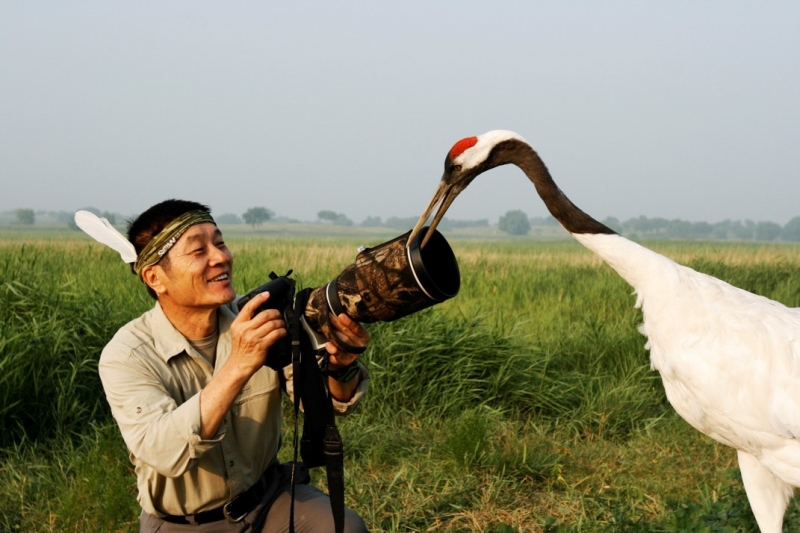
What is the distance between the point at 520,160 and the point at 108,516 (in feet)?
8.14

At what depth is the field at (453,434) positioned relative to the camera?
3879mm

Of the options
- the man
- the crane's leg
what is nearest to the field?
the crane's leg

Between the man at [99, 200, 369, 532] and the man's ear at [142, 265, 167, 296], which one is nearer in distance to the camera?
the man at [99, 200, 369, 532]

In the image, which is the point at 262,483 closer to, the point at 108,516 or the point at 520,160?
the point at 108,516

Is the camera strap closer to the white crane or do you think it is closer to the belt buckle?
the belt buckle

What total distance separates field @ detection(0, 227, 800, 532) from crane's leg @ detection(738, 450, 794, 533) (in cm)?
15

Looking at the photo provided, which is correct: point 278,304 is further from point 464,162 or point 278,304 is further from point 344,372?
point 464,162

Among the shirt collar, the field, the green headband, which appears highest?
the green headband

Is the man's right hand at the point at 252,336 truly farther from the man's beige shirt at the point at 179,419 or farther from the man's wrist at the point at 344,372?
the man's wrist at the point at 344,372

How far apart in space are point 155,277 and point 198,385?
1.30 ft

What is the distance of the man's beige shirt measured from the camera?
7.73ft

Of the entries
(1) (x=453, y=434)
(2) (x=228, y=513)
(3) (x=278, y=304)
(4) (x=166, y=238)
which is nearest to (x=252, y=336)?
(3) (x=278, y=304)

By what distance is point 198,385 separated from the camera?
2.81 meters

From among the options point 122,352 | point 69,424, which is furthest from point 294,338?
point 69,424
